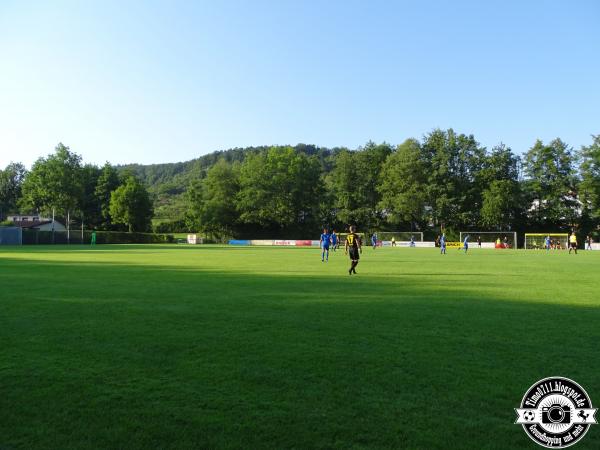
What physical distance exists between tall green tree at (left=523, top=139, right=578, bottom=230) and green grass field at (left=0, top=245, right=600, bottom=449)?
69.9 metres

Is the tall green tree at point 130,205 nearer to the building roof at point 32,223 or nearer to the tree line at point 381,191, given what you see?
the tree line at point 381,191

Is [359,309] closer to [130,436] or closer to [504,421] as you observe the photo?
[504,421]

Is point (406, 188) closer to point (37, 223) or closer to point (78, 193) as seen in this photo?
point (78, 193)

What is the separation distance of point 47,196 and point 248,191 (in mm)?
32625

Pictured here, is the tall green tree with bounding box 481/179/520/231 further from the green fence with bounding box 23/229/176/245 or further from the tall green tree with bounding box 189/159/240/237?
the green fence with bounding box 23/229/176/245

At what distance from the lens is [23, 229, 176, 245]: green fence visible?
65.1 meters

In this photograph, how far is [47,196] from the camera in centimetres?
7600

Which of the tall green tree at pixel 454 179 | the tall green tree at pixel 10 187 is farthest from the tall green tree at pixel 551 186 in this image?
the tall green tree at pixel 10 187

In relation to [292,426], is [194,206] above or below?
above

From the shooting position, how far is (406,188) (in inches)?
3049

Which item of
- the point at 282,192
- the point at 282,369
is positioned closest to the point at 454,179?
the point at 282,192

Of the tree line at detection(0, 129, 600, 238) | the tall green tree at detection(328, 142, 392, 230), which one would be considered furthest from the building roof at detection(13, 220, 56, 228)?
the tall green tree at detection(328, 142, 392, 230)

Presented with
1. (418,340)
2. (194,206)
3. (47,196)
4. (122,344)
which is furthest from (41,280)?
(194,206)

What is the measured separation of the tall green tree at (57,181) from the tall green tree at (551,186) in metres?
72.5
